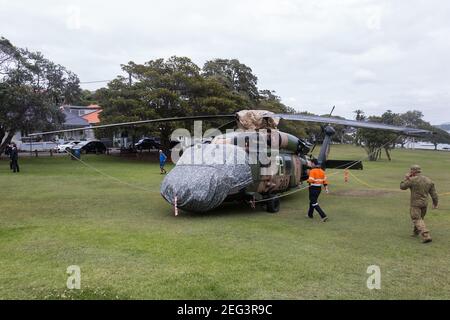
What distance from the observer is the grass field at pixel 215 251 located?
5590 mm

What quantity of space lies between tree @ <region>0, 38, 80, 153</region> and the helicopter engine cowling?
63.9 ft

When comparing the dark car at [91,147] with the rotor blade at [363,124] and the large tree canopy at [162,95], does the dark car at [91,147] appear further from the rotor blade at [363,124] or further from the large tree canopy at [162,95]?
the rotor blade at [363,124]

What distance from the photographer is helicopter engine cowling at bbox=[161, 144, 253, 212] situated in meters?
9.91

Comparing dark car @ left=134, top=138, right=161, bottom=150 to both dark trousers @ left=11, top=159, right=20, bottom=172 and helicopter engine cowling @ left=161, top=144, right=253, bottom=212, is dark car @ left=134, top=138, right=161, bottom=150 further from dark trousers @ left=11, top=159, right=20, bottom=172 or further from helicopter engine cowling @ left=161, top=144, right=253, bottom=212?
helicopter engine cowling @ left=161, top=144, right=253, bottom=212

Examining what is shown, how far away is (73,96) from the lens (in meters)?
31.2

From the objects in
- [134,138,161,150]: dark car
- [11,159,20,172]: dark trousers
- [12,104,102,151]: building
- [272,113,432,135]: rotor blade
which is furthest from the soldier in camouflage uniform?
[134,138,161,150]: dark car

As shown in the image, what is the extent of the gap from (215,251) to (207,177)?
2912 millimetres

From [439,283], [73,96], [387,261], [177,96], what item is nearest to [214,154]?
[387,261]
